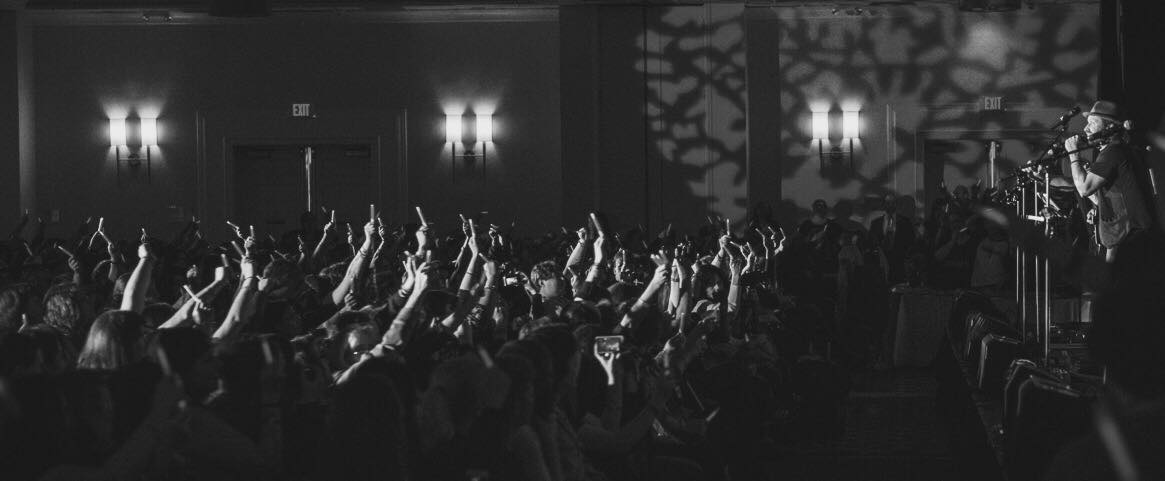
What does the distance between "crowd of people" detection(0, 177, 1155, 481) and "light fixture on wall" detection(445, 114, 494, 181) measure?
8.51 metres

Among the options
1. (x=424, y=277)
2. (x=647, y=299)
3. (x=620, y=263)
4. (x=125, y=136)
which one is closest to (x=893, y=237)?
(x=620, y=263)

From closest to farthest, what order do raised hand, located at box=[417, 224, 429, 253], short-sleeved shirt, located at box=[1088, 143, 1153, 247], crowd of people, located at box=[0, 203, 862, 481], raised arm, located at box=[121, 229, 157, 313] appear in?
crowd of people, located at box=[0, 203, 862, 481], raised arm, located at box=[121, 229, 157, 313], short-sleeved shirt, located at box=[1088, 143, 1153, 247], raised hand, located at box=[417, 224, 429, 253]

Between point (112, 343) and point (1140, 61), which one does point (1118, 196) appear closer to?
point (1140, 61)

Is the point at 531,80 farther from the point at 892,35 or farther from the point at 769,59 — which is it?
the point at 892,35

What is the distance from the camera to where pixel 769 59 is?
2212 cm

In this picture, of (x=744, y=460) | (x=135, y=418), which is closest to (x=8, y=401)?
(x=135, y=418)

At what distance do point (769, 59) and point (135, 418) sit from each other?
58.3 ft

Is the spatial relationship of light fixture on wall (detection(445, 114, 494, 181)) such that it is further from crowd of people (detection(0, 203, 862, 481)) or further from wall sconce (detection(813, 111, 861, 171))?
Answer: crowd of people (detection(0, 203, 862, 481))

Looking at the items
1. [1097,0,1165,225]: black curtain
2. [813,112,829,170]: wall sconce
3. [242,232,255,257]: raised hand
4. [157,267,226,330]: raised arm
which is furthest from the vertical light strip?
[1097,0,1165,225]: black curtain

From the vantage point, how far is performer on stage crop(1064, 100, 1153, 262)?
8.33m

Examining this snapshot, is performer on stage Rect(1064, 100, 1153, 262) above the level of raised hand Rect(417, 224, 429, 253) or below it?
above

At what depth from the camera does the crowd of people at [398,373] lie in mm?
4812

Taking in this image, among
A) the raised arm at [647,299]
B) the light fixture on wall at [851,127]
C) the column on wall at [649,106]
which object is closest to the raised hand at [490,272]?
the raised arm at [647,299]

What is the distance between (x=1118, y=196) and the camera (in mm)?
8570
